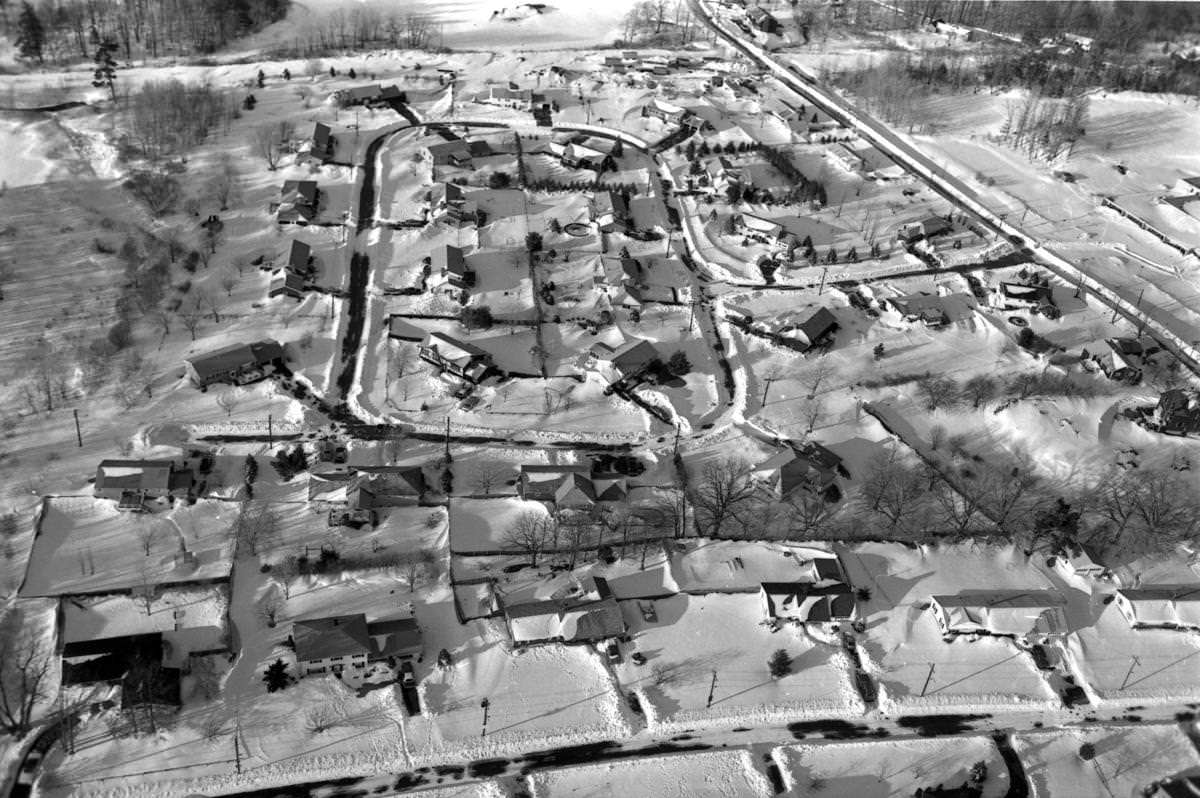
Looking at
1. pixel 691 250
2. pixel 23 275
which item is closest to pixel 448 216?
pixel 691 250

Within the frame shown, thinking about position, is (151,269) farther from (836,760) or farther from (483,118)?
(836,760)

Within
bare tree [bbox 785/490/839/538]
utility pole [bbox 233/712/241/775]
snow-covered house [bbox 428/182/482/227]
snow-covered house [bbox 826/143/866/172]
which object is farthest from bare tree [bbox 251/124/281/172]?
bare tree [bbox 785/490/839/538]

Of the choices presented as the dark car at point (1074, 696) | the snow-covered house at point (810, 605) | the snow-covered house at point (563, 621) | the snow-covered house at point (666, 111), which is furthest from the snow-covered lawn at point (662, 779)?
the snow-covered house at point (666, 111)

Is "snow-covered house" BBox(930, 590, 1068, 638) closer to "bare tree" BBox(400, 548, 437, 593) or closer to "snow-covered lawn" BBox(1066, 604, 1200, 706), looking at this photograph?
"snow-covered lawn" BBox(1066, 604, 1200, 706)

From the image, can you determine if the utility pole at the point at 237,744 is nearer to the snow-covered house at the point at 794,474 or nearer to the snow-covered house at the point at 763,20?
the snow-covered house at the point at 794,474

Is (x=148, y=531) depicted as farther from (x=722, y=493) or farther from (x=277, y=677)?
(x=722, y=493)
